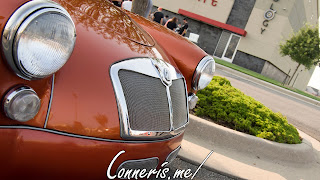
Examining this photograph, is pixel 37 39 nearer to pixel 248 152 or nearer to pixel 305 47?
pixel 248 152

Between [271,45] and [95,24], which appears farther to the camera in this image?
[271,45]

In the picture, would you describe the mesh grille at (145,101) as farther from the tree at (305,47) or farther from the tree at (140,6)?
the tree at (305,47)

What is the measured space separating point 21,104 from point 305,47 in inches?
846

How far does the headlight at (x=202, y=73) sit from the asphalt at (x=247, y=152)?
2.67 ft

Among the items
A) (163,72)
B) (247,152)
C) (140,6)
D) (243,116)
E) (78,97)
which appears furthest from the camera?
(140,6)

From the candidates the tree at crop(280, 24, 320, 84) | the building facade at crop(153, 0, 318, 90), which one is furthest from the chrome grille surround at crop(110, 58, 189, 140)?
the tree at crop(280, 24, 320, 84)

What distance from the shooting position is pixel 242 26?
69.6 feet

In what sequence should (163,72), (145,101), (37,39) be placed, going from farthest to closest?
1. (163,72)
2. (145,101)
3. (37,39)

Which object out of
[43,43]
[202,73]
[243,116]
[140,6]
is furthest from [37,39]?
→ [140,6]

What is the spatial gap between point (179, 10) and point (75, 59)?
22092 millimetres

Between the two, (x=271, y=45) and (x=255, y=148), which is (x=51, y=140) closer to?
(x=255, y=148)

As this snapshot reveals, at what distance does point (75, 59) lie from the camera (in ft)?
4.00

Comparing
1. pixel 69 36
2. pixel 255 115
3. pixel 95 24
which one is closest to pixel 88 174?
pixel 69 36

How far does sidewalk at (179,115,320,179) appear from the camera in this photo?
2.84m
